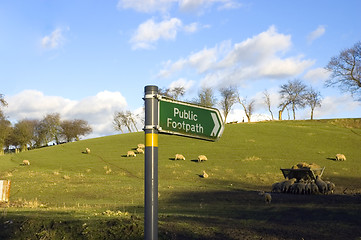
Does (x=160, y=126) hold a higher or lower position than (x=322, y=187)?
higher

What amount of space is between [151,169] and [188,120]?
0.90m

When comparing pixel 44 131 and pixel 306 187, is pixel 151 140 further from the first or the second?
pixel 44 131

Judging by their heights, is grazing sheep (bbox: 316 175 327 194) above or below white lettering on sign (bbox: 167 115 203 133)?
below

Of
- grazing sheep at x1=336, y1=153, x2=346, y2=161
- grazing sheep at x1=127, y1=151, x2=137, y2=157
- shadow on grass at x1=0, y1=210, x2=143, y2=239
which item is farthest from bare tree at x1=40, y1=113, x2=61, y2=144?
shadow on grass at x1=0, y1=210, x2=143, y2=239

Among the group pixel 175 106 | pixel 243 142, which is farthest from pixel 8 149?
pixel 175 106

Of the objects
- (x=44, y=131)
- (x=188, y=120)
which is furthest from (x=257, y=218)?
(x=44, y=131)

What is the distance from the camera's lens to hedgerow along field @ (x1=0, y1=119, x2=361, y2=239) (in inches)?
451

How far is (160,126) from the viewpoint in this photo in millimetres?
4816

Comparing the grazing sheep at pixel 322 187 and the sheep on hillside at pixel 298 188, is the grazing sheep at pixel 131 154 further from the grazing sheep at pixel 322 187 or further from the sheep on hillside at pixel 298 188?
the grazing sheep at pixel 322 187

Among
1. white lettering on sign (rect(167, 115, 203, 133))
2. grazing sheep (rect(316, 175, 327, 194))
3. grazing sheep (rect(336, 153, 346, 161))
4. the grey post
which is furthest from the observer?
grazing sheep (rect(336, 153, 346, 161))

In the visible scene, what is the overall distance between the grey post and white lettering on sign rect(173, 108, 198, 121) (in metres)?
0.33

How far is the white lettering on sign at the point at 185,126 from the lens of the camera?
4.95m

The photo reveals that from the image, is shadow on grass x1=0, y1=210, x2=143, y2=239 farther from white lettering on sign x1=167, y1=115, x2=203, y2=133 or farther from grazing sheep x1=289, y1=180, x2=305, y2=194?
grazing sheep x1=289, y1=180, x2=305, y2=194

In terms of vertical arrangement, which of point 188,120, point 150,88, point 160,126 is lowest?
point 160,126
